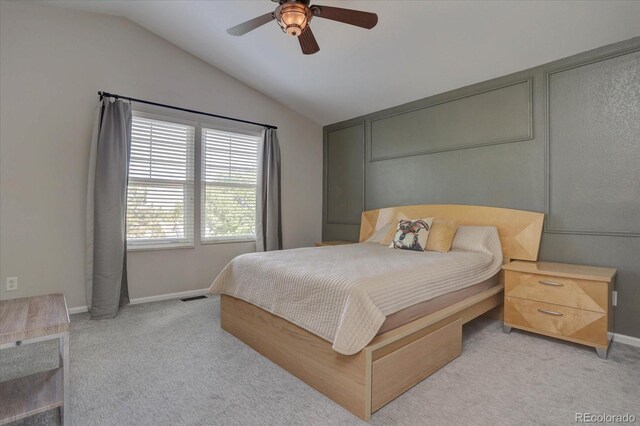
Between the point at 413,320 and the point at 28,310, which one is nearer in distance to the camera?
the point at 28,310

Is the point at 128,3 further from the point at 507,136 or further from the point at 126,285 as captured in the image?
the point at 507,136

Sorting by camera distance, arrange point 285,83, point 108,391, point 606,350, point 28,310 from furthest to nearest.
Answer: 1. point 285,83
2. point 606,350
3. point 108,391
4. point 28,310

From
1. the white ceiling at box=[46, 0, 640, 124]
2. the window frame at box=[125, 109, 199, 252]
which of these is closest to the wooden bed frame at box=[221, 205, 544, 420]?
the window frame at box=[125, 109, 199, 252]

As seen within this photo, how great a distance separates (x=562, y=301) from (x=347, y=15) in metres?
2.59

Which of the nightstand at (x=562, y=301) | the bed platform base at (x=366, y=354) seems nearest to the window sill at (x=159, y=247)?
the bed platform base at (x=366, y=354)

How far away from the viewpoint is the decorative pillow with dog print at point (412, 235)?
3.13 m

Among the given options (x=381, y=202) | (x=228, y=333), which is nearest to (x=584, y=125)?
(x=381, y=202)

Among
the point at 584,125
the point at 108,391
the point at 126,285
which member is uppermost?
the point at 584,125

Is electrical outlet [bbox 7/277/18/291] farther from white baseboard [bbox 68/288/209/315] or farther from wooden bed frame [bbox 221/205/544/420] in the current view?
wooden bed frame [bbox 221/205/544/420]

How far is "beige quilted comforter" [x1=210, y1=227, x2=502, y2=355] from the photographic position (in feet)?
5.59

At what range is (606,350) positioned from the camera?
228 centimetres

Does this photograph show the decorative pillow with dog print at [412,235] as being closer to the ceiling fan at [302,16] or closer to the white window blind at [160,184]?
the ceiling fan at [302,16]

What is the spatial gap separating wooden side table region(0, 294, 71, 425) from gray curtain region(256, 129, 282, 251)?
2746 millimetres

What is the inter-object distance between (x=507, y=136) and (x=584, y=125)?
604mm
